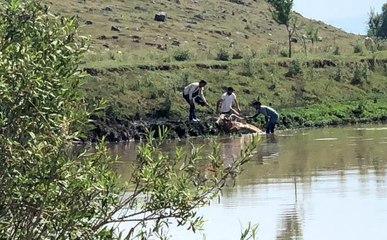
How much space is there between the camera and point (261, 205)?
17172 mm

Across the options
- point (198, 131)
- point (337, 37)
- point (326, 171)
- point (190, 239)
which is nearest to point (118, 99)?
point (198, 131)

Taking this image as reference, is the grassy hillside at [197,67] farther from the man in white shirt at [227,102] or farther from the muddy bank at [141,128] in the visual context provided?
the man in white shirt at [227,102]

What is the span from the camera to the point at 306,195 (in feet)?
59.7

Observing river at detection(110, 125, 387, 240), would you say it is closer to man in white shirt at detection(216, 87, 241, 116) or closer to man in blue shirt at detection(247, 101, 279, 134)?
man in white shirt at detection(216, 87, 241, 116)

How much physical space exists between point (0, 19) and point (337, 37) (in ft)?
227

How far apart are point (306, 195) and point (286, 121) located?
19.7 meters

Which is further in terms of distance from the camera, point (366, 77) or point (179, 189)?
point (366, 77)

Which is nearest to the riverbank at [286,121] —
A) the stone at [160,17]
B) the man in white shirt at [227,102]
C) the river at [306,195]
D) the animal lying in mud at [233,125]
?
the animal lying in mud at [233,125]

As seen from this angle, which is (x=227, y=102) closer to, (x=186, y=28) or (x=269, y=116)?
(x=269, y=116)

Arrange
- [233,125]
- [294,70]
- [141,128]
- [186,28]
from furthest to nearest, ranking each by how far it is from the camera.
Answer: [186,28], [294,70], [141,128], [233,125]

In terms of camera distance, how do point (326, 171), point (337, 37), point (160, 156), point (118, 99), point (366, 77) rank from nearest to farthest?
point (160, 156) → point (326, 171) → point (118, 99) → point (366, 77) → point (337, 37)

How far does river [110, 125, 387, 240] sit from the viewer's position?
A: 48.5 ft

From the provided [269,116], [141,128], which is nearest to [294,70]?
[141,128]

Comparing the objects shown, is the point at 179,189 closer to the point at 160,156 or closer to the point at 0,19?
the point at 160,156
